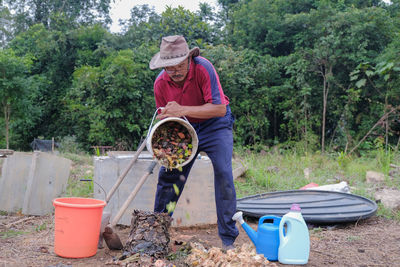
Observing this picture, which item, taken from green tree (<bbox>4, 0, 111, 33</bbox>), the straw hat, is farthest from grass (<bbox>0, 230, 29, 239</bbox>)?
green tree (<bbox>4, 0, 111, 33</bbox>)

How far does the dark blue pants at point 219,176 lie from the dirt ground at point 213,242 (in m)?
0.29

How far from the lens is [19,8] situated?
18.3 metres

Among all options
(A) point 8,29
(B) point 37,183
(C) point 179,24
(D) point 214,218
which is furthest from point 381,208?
(A) point 8,29

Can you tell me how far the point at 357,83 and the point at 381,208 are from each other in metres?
5.68

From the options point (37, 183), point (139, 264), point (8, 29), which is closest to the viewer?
point (139, 264)

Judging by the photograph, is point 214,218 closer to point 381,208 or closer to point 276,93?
point 381,208

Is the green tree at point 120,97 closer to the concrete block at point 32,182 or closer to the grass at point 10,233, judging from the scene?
the concrete block at point 32,182

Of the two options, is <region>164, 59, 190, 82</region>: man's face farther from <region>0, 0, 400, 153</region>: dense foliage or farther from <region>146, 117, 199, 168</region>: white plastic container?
<region>0, 0, 400, 153</region>: dense foliage

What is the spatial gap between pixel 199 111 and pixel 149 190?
3.97 ft

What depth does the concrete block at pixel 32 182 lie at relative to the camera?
4.14 m

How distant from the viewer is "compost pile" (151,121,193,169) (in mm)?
2830

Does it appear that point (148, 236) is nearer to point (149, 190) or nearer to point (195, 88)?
point (149, 190)

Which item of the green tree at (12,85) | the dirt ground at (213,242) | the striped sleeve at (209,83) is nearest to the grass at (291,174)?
the dirt ground at (213,242)

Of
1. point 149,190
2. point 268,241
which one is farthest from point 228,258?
point 149,190
